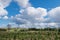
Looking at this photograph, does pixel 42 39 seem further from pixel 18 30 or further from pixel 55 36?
pixel 18 30

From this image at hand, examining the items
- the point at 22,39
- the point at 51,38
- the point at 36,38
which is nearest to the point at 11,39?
the point at 22,39

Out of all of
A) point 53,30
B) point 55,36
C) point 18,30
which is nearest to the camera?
point 55,36

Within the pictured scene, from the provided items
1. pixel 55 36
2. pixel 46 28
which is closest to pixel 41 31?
pixel 46 28

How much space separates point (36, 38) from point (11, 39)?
131 centimetres

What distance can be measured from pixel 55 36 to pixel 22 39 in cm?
183

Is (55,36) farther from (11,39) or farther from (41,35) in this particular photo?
(11,39)

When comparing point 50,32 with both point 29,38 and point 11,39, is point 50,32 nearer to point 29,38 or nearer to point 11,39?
point 29,38

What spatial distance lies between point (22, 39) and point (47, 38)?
130 centimetres

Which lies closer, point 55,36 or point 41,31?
point 55,36

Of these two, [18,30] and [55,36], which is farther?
[18,30]

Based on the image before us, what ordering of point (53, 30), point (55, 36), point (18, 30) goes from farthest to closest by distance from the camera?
point (18, 30), point (53, 30), point (55, 36)

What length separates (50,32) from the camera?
36.6 ft

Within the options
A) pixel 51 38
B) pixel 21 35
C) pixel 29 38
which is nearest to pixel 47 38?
pixel 51 38

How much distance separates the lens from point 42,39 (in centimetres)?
999
